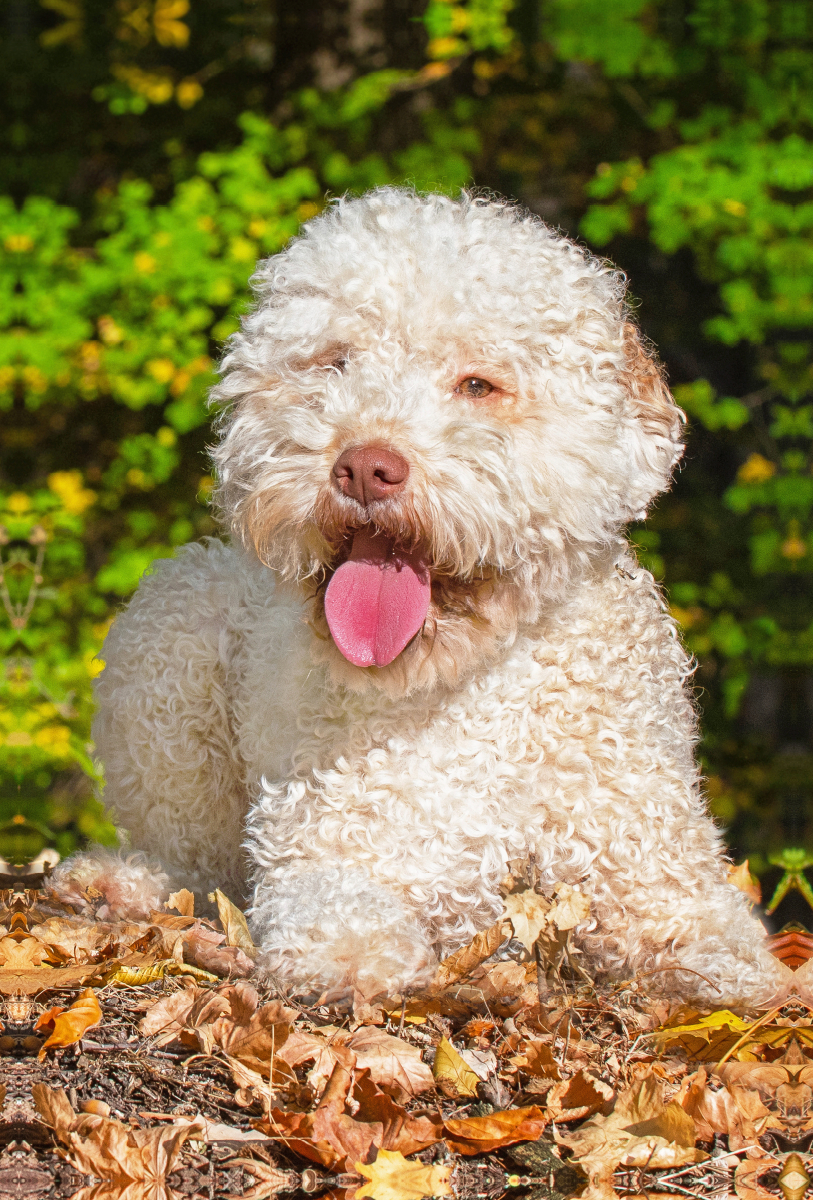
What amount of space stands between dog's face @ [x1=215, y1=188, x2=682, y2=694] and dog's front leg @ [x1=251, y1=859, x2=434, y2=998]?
1.49 feet

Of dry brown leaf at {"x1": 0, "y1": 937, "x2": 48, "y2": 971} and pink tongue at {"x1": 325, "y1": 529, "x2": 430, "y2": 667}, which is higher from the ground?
pink tongue at {"x1": 325, "y1": 529, "x2": 430, "y2": 667}

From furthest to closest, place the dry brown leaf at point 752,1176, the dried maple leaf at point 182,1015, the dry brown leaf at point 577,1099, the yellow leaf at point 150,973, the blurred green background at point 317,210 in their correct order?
the blurred green background at point 317,210 < the yellow leaf at point 150,973 < the dried maple leaf at point 182,1015 < the dry brown leaf at point 577,1099 < the dry brown leaf at point 752,1176

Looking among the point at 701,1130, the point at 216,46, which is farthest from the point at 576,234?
the point at 701,1130

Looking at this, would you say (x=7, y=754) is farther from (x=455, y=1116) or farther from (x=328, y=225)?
(x=455, y=1116)

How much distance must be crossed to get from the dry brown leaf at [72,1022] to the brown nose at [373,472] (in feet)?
3.82

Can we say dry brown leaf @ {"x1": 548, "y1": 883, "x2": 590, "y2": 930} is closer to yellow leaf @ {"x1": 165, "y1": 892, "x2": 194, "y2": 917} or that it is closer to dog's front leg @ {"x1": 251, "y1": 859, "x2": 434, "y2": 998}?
dog's front leg @ {"x1": 251, "y1": 859, "x2": 434, "y2": 998}

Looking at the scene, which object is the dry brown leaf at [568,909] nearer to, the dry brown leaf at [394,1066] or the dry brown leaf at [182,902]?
the dry brown leaf at [394,1066]

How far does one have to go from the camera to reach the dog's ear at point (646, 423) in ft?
9.30

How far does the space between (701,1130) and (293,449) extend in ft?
5.02

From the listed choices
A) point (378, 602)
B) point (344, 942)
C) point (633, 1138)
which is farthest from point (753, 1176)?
point (378, 602)

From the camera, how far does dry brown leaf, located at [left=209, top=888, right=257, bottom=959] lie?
283cm

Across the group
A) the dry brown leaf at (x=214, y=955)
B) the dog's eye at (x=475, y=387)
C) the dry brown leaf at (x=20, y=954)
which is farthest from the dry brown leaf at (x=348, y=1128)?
the dog's eye at (x=475, y=387)

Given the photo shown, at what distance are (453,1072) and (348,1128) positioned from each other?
0.30 metres

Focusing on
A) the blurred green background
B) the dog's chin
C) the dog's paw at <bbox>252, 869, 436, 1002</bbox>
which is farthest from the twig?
the blurred green background
